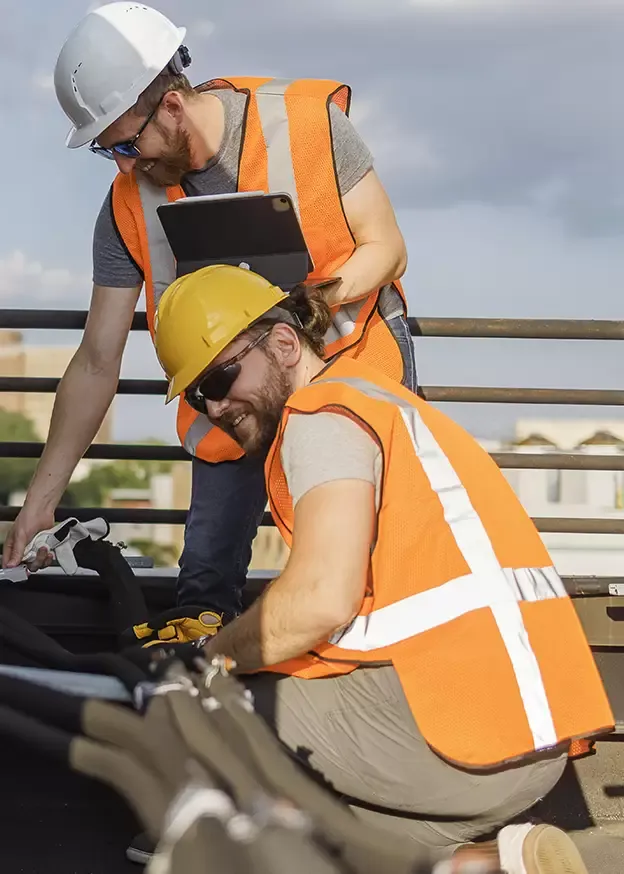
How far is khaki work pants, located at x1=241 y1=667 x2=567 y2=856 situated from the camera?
2.53 metres

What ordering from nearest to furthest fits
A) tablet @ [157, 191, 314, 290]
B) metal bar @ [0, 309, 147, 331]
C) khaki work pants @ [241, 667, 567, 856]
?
1. khaki work pants @ [241, 667, 567, 856]
2. tablet @ [157, 191, 314, 290]
3. metal bar @ [0, 309, 147, 331]

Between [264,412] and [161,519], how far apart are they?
4.83 ft

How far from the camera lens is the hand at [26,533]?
3758 millimetres

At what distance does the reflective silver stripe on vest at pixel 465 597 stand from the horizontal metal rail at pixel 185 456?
1.67 meters

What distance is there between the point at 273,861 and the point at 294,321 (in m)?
1.42

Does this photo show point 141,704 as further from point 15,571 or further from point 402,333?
point 402,333

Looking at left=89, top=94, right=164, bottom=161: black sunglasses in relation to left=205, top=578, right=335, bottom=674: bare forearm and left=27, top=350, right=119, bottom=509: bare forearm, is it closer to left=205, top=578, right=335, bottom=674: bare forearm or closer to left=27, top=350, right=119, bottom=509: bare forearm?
left=27, top=350, right=119, bottom=509: bare forearm

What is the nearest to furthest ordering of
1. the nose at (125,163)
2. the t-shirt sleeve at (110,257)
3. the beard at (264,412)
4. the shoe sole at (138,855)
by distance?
1. the beard at (264,412)
2. the shoe sole at (138,855)
3. the nose at (125,163)
4. the t-shirt sleeve at (110,257)

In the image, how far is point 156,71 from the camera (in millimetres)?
3482

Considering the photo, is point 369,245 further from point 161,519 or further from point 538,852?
point 538,852

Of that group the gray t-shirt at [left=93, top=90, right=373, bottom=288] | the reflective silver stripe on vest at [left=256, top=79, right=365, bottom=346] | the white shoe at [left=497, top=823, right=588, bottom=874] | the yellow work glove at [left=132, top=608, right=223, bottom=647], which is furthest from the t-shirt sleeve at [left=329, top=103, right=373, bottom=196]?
the white shoe at [left=497, top=823, right=588, bottom=874]

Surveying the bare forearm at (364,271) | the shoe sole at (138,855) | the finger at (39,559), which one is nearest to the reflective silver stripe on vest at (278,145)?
the bare forearm at (364,271)

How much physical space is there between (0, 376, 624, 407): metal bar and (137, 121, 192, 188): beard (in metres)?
0.84

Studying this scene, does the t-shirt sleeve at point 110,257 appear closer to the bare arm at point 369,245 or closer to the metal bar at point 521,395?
the bare arm at point 369,245
